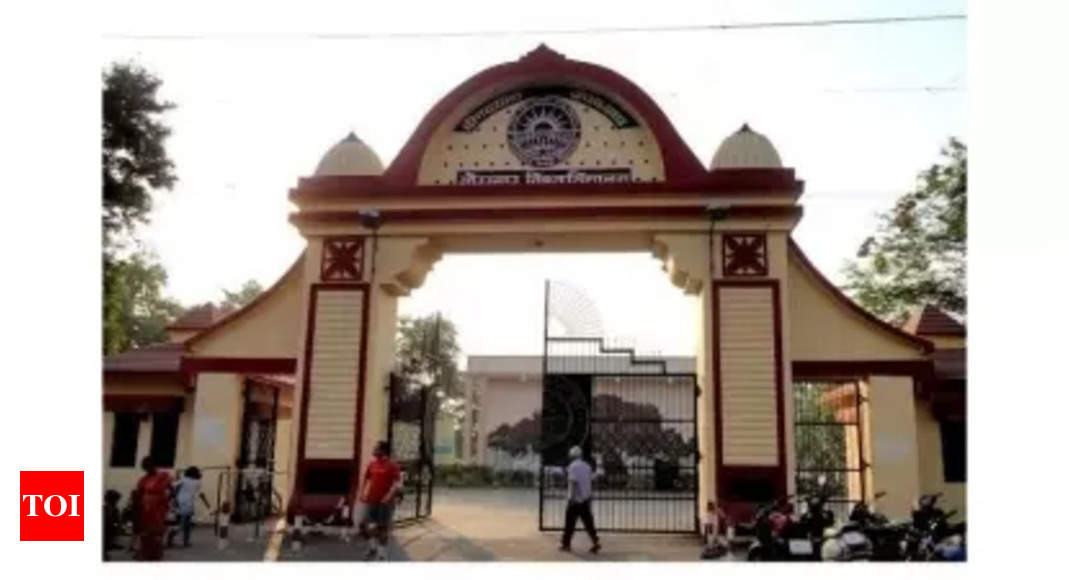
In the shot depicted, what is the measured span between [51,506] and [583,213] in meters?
5.03

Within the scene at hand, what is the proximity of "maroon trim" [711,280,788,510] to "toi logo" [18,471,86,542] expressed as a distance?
5151mm

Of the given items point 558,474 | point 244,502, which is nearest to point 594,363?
point 244,502

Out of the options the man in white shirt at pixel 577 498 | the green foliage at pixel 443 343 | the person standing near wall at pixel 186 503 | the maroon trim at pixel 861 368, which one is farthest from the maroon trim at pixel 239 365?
the green foliage at pixel 443 343

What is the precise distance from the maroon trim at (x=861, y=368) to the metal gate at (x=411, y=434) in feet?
12.9

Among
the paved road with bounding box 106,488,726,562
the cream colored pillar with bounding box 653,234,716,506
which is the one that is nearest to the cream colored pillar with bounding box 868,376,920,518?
the cream colored pillar with bounding box 653,234,716,506

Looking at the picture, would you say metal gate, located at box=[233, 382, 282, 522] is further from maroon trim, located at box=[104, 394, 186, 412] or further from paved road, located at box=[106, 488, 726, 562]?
maroon trim, located at box=[104, 394, 186, 412]

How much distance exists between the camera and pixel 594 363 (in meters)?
9.64

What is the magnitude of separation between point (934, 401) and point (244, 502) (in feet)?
24.9

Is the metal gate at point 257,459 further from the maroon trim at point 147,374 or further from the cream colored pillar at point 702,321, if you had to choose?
the cream colored pillar at point 702,321

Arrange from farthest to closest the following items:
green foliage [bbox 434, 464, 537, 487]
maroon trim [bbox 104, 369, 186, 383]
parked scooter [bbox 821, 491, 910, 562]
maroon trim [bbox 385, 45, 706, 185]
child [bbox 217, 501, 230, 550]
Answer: green foliage [bbox 434, 464, 537, 487]
maroon trim [bbox 104, 369, 186, 383]
maroon trim [bbox 385, 45, 706, 185]
child [bbox 217, 501, 230, 550]
parked scooter [bbox 821, 491, 910, 562]

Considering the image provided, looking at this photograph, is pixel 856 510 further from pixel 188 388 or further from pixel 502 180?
pixel 188 388

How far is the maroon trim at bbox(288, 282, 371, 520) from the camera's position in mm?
8625

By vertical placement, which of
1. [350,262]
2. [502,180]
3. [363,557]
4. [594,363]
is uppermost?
[502,180]

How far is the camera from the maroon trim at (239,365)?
938 centimetres
